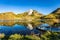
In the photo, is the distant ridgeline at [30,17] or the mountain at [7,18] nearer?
the distant ridgeline at [30,17]

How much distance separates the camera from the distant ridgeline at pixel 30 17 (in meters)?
5.89

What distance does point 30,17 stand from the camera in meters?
5.91

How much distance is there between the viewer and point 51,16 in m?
5.83

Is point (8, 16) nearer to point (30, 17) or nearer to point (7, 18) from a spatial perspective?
point (7, 18)

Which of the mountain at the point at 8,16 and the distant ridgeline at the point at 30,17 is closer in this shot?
the distant ridgeline at the point at 30,17

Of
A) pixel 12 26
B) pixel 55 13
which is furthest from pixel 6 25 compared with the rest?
pixel 55 13

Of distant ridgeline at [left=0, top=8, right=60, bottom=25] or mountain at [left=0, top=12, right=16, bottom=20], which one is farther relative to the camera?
mountain at [left=0, top=12, right=16, bottom=20]

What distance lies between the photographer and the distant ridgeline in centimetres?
589

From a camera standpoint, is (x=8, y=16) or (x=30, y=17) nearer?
(x=30, y=17)

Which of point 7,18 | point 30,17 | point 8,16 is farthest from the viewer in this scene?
point 8,16

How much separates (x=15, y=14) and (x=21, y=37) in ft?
5.16

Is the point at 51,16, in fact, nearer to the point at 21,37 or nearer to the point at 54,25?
the point at 54,25

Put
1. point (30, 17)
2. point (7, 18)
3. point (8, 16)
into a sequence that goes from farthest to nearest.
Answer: point (8, 16) → point (7, 18) → point (30, 17)

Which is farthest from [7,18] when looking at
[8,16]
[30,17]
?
[30,17]
